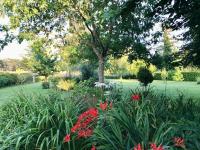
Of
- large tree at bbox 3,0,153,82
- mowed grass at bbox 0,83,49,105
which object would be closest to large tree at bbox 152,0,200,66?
mowed grass at bbox 0,83,49,105

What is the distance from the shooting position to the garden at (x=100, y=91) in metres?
4.05

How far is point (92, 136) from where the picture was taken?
4176 millimetres

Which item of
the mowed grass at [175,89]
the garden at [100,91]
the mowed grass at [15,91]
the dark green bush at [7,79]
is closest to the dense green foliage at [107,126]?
the garden at [100,91]

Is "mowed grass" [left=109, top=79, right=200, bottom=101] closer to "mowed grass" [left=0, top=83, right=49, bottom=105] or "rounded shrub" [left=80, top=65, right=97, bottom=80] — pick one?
"rounded shrub" [left=80, top=65, right=97, bottom=80]

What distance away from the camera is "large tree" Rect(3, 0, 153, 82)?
18.2 m

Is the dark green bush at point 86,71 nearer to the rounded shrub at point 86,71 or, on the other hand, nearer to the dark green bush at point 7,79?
the rounded shrub at point 86,71

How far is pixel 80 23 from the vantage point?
21859 millimetres

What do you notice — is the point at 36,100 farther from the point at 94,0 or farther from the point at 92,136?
the point at 94,0

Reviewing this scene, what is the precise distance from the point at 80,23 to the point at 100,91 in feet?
43.1

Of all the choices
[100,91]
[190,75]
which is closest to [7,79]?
[190,75]

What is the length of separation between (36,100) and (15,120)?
535 mm

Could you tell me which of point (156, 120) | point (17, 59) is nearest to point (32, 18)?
point (156, 120)

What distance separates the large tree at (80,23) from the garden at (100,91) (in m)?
0.05

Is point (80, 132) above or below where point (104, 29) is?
below
